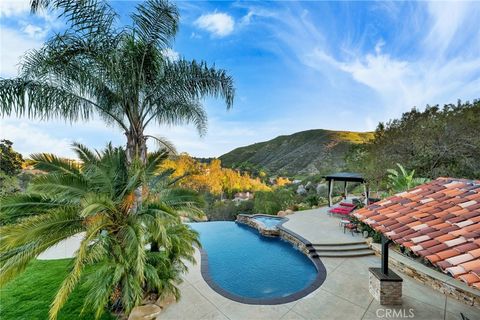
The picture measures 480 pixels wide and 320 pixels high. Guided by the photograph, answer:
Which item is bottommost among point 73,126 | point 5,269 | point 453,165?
point 5,269

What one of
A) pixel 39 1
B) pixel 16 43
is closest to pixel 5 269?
pixel 39 1

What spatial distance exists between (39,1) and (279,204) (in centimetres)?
1791

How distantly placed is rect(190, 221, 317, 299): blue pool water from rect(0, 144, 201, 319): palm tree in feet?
8.22

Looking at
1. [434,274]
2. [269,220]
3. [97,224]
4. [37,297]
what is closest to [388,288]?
[434,274]

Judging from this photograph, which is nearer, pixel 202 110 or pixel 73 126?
pixel 73 126

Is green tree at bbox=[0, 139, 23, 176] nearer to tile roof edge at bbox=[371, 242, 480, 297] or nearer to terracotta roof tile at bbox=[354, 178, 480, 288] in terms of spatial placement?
terracotta roof tile at bbox=[354, 178, 480, 288]

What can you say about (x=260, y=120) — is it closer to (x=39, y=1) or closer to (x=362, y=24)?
(x=362, y=24)

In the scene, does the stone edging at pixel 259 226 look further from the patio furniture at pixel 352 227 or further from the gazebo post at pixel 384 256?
the gazebo post at pixel 384 256

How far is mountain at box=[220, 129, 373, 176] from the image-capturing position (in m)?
51.5

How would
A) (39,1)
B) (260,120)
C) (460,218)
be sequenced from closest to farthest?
(460,218) → (39,1) → (260,120)

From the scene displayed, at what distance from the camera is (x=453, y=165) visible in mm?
13062

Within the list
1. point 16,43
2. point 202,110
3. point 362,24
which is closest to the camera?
point 16,43

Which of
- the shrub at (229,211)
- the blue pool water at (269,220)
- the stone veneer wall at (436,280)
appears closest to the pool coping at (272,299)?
the stone veneer wall at (436,280)

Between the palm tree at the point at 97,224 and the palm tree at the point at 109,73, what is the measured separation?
136cm
